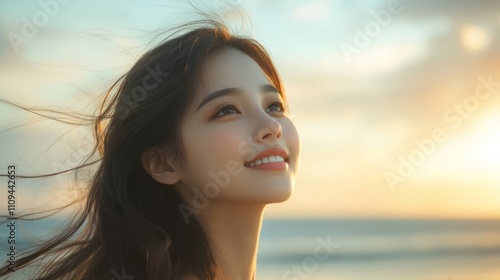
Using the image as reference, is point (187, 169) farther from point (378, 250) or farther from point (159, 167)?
point (378, 250)

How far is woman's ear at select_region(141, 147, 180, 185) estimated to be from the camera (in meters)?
3.30

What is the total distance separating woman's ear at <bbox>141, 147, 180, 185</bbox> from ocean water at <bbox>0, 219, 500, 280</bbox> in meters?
3.79

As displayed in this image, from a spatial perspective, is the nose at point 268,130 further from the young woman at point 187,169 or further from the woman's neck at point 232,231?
the woman's neck at point 232,231

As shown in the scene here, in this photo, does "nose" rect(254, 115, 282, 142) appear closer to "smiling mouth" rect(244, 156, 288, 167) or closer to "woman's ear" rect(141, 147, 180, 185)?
"smiling mouth" rect(244, 156, 288, 167)

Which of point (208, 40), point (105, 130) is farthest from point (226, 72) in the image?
point (105, 130)

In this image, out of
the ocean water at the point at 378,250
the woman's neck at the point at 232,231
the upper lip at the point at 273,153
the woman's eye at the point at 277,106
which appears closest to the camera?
the upper lip at the point at 273,153

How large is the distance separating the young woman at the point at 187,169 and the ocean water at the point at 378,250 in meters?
3.72

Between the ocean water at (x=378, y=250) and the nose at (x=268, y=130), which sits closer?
the nose at (x=268, y=130)

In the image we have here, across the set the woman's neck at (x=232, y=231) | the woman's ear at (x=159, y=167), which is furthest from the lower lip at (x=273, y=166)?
the woman's ear at (x=159, y=167)

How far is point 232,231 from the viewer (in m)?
3.33

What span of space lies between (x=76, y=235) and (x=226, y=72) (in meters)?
1.18

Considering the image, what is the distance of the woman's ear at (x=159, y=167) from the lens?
330 centimetres

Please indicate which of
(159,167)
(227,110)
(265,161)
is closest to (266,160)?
(265,161)

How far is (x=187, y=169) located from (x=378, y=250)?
13.2 metres
